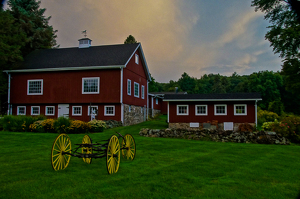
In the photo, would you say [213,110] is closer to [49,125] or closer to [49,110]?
[49,125]

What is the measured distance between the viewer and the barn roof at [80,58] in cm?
2438

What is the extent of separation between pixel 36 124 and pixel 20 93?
1005cm

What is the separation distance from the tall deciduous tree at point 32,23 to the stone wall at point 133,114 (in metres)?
14.2

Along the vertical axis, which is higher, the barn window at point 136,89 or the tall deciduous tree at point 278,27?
the tall deciduous tree at point 278,27

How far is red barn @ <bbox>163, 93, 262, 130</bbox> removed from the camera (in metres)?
22.3

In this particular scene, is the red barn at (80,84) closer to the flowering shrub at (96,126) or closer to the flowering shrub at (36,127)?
the flowering shrub at (96,126)

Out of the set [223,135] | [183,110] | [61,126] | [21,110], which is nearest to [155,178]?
[223,135]

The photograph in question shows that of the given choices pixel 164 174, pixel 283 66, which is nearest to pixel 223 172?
A: pixel 164 174

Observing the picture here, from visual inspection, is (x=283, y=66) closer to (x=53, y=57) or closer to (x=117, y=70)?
(x=117, y=70)

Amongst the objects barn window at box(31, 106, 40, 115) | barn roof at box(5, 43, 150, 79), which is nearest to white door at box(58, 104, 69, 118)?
barn window at box(31, 106, 40, 115)

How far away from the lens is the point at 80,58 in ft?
85.8

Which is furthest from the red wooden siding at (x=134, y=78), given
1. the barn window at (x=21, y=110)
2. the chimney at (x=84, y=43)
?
the barn window at (x=21, y=110)

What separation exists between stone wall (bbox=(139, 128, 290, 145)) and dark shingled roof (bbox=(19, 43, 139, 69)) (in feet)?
31.5

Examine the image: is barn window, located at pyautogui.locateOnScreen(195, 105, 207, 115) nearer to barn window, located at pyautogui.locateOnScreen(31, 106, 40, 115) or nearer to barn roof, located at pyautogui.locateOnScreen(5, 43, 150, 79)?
barn roof, located at pyautogui.locateOnScreen(5, 43, 150, 79)
